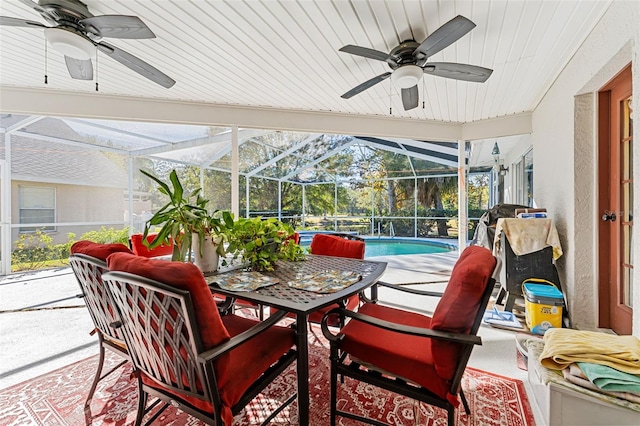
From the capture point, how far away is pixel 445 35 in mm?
1839

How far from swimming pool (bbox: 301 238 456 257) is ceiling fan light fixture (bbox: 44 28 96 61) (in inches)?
271

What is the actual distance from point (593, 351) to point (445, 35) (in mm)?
1919

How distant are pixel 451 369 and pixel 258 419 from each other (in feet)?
3.56

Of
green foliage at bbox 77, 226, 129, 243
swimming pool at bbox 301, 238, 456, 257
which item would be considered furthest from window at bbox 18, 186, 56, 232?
swimming pool at bbox 301, 238, 456, 257

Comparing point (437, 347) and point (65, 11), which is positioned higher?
point (65, 11)

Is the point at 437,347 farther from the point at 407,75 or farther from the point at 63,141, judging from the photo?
the point at 63,141

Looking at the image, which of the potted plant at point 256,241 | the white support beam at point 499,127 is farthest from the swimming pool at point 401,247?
the potted plant at point 256,241

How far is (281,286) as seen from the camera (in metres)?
1.54

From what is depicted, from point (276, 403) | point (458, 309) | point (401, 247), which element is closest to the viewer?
point (458, 309)

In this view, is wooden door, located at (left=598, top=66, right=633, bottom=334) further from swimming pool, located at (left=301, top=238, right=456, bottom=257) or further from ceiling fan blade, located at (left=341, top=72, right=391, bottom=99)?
swimming pool, located at (left=301, top=238, right=456, bottom=257)

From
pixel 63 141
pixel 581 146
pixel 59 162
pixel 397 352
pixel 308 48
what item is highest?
pixel 308 48

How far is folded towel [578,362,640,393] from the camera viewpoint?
1.03 m

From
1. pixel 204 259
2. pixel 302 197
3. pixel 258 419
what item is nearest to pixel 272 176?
pixel 302 197

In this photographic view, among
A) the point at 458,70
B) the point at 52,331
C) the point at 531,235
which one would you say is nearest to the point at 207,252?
the point at 52,331
